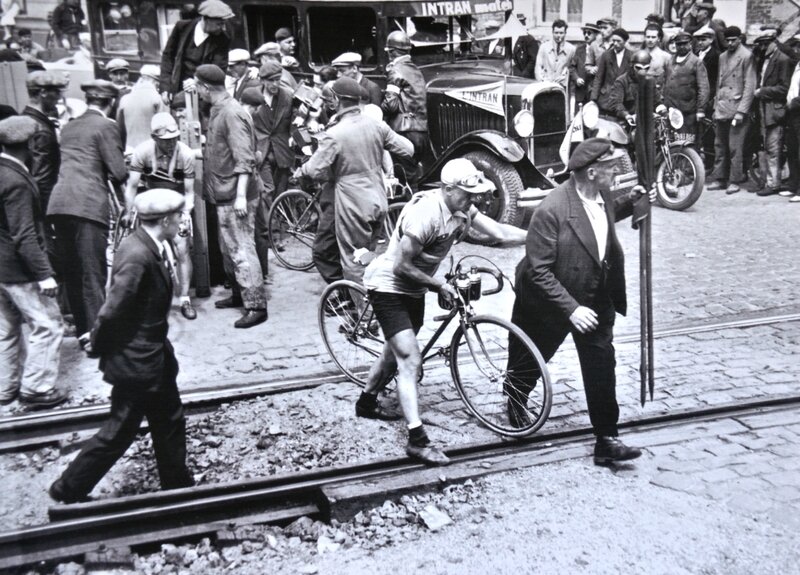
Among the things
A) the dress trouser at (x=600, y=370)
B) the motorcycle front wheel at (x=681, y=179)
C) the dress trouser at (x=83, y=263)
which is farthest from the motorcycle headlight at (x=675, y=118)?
the dress trouser at (x=83, y=263)

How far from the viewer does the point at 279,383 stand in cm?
676

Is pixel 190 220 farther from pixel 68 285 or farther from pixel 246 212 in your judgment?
pixel 68 285

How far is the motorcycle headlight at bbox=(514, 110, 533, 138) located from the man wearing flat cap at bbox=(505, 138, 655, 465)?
560 cm

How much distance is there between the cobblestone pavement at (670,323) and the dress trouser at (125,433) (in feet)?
5.31

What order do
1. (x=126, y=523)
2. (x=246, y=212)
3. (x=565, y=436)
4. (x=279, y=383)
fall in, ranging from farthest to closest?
(x=246, y=212), (x=279, y=383), (x=565, y=436), (x=126, y=523)

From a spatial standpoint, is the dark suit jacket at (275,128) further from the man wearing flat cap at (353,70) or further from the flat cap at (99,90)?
the flat cap at (99,90)

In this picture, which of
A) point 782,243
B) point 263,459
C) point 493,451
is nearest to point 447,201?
point 493,451

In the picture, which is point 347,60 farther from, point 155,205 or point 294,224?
point 155,205

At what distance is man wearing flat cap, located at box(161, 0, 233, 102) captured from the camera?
10539 millimetres

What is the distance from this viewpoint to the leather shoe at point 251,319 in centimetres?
818

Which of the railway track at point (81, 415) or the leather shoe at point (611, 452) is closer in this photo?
the leather shoe at point (611, 452)

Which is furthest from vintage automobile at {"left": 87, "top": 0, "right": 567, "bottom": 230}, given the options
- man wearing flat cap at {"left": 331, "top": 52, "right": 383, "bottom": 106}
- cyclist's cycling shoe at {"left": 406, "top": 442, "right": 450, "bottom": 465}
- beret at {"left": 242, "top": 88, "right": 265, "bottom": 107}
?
cyclist's cycling shoe at {"left": 406, "top": 442, "right": 450, "bottom": 465}

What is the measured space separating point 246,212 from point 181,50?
3.81 meters

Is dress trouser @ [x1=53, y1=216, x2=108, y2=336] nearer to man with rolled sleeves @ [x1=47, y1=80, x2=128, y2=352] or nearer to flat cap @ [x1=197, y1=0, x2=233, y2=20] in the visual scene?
man with rolled sleeves @ [x1=47, y1=80, x2=128, y2=352]
